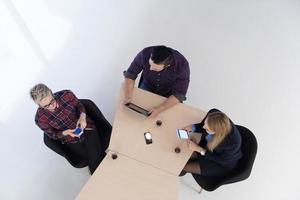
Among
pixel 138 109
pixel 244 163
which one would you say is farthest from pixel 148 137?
pixel 244 163

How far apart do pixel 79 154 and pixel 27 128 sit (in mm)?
1014

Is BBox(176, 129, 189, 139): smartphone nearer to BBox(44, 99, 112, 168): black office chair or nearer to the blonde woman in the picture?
the blonde woman

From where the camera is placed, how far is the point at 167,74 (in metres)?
2.86

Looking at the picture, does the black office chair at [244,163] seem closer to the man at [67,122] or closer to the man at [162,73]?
the man at [162,73]

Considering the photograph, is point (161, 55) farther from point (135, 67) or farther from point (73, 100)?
point (73, 100)

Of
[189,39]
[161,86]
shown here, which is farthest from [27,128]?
[189,39]

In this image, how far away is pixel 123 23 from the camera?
4309 mm

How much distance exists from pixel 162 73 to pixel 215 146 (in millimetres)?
860

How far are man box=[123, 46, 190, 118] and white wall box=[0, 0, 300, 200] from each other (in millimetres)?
801

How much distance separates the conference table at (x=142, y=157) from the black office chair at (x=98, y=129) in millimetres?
246

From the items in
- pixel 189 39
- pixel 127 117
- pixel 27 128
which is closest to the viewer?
pixel 127 117

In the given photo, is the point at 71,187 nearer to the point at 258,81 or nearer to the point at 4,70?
the point at 4,70

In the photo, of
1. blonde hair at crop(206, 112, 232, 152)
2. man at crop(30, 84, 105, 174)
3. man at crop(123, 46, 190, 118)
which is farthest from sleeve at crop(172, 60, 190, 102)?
man at crop(30, 84, 105, 174)

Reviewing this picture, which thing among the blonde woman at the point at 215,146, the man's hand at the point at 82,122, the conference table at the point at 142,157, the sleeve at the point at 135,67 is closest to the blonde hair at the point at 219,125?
the blonde woman at the point at 215,146
